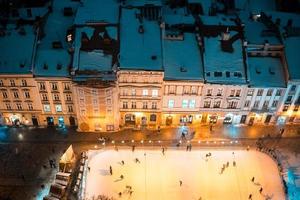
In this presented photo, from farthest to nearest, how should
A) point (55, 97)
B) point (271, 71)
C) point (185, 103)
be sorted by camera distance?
point (185, 103)
point (271, 71)
point (55, 97)

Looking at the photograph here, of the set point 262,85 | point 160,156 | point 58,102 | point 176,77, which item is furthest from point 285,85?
point 58,102

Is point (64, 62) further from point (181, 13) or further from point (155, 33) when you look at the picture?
point (181, 13)

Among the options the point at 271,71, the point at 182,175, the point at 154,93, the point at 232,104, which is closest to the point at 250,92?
the point at 232,104

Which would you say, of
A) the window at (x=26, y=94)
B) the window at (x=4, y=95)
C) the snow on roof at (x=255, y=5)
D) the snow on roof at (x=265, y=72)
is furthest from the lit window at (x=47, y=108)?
the snow on roof at (x=255, y=5)

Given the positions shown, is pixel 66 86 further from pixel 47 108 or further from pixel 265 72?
pixel 265 72

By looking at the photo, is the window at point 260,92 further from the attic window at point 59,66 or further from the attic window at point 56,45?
the attic window at point 56,45

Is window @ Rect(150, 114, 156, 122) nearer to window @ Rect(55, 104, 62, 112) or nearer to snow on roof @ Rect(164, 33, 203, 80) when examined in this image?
snow on roof @ Rect(164, 33, 203, 80)
